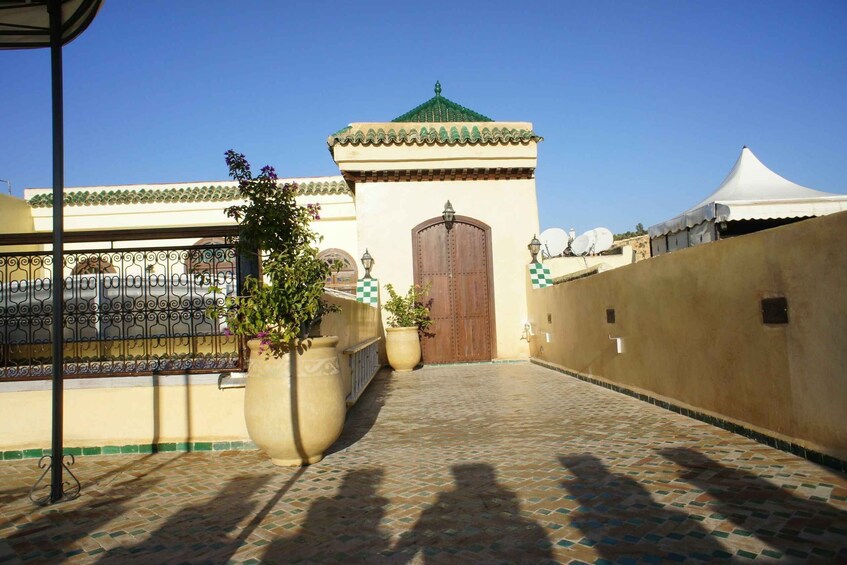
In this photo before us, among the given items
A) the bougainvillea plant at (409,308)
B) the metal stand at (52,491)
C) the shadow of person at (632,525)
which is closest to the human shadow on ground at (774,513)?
the shadow of person at (632,525)

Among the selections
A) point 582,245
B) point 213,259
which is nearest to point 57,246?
point 213,259

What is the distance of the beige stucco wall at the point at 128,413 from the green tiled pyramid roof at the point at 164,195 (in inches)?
493

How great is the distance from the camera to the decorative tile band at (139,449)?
16.4ft

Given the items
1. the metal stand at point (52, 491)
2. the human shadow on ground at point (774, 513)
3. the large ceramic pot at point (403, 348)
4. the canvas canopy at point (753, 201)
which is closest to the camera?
the human shadow on ground at point (774, 513)

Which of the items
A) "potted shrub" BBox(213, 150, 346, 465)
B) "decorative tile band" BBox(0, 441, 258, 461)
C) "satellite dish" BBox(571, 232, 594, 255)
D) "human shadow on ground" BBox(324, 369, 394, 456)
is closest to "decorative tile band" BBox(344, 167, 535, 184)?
"satellite dish" BBox(571, 232, 594, 255)

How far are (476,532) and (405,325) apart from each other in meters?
8.97

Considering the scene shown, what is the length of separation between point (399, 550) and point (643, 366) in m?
4.95

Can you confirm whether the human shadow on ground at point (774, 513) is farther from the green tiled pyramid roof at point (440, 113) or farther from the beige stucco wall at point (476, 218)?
the green tiled pyramid roof at point (440, 113)

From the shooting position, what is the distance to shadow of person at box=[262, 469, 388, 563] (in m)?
2.73

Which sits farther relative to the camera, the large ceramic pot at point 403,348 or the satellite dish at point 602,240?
the satellite dish at point 602,240

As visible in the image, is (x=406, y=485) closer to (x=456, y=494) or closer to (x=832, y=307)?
(x=456, y=494)

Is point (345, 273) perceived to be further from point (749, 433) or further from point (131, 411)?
point (749, 433)

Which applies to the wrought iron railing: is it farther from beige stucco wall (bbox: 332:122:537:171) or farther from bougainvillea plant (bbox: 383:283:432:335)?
beige stucco wall (bbox: 332:122:537:171)

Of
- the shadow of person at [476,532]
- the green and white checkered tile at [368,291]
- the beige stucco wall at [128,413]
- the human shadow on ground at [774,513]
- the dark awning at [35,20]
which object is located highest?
the dark awning at [35,20]
